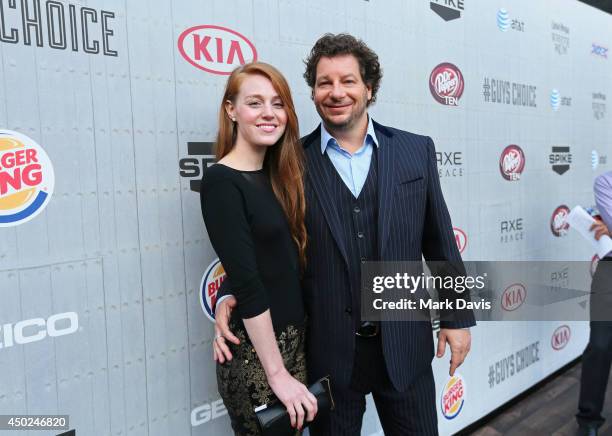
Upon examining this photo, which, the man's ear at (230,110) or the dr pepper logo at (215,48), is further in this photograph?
the dr pepper logo at (215,48)

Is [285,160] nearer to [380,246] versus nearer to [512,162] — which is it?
[380,246]

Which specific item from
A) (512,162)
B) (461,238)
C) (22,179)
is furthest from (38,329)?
(512,162)

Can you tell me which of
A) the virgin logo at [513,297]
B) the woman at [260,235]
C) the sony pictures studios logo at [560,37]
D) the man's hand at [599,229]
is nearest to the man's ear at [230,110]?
the woman at [260,235]

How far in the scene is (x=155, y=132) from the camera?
147 centimetres

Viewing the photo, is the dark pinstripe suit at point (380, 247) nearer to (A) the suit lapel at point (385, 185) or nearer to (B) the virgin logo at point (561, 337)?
(A) the suit lapel at point (385, 185)

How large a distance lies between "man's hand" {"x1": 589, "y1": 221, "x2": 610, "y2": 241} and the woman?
5.99 feet

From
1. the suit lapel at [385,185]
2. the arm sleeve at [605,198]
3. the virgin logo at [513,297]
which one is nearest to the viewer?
the suit lapel at [385,185]

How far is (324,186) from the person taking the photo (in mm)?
1375

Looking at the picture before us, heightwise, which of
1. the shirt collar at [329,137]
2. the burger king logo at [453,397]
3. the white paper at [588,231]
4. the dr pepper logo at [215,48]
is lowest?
the burger king logo at [453,397]

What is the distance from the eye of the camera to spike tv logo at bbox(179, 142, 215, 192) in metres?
1.55

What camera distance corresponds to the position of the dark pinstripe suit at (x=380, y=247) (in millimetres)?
1363

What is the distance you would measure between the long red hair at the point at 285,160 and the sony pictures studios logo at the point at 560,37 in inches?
105

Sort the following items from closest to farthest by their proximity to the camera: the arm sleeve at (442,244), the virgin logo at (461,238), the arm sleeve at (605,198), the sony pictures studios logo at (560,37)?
1. the arm sleeve at (442,244)
2. the arm sleeve at (605,198)
3. the virgin logo at (461,238)
4. the sony pictures studios logo at (560,37)

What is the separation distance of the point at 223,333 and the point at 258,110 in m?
0.61
